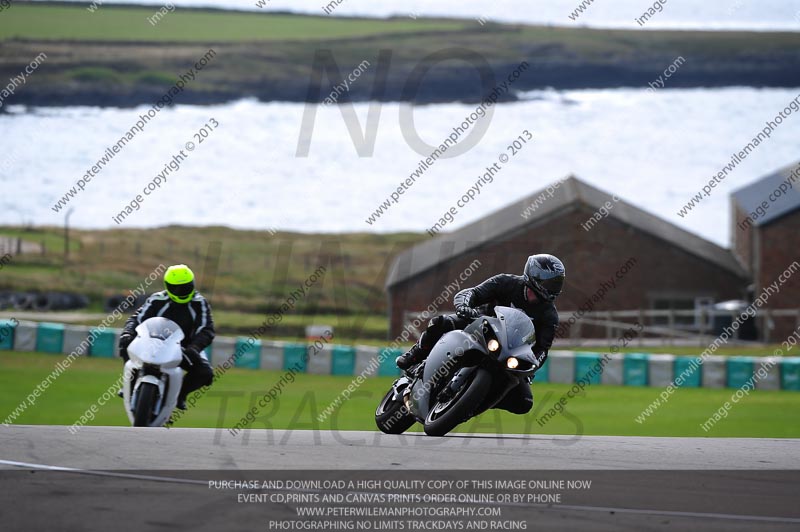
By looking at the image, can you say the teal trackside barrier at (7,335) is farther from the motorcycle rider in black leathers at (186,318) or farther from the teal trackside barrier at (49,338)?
the motorcycle rider in black leathers at (186,318)

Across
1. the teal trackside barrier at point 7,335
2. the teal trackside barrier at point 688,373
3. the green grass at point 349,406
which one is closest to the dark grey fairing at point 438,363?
the green grass at point 349,406

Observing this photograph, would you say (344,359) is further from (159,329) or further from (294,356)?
(159,329)

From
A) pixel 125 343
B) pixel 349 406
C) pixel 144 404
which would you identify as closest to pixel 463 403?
pixel 144 404

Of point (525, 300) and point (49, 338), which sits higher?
point (49, 338)

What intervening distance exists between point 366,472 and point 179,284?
4929 millimetres

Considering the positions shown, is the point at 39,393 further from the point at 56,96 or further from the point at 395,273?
the point at 56,96

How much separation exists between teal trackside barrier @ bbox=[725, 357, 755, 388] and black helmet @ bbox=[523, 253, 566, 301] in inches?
754

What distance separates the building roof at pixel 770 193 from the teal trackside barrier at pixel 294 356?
21727 millimetres

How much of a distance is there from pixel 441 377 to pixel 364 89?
59681mm

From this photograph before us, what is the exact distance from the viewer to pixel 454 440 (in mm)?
9844

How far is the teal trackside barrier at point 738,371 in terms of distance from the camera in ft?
91.6

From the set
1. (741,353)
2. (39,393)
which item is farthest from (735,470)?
(741,353)

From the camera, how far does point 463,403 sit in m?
9.65

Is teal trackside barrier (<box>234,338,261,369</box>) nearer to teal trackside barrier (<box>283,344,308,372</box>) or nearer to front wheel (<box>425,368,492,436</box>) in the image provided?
teal trackside barrier (<box>283,344,308,372</box>)
